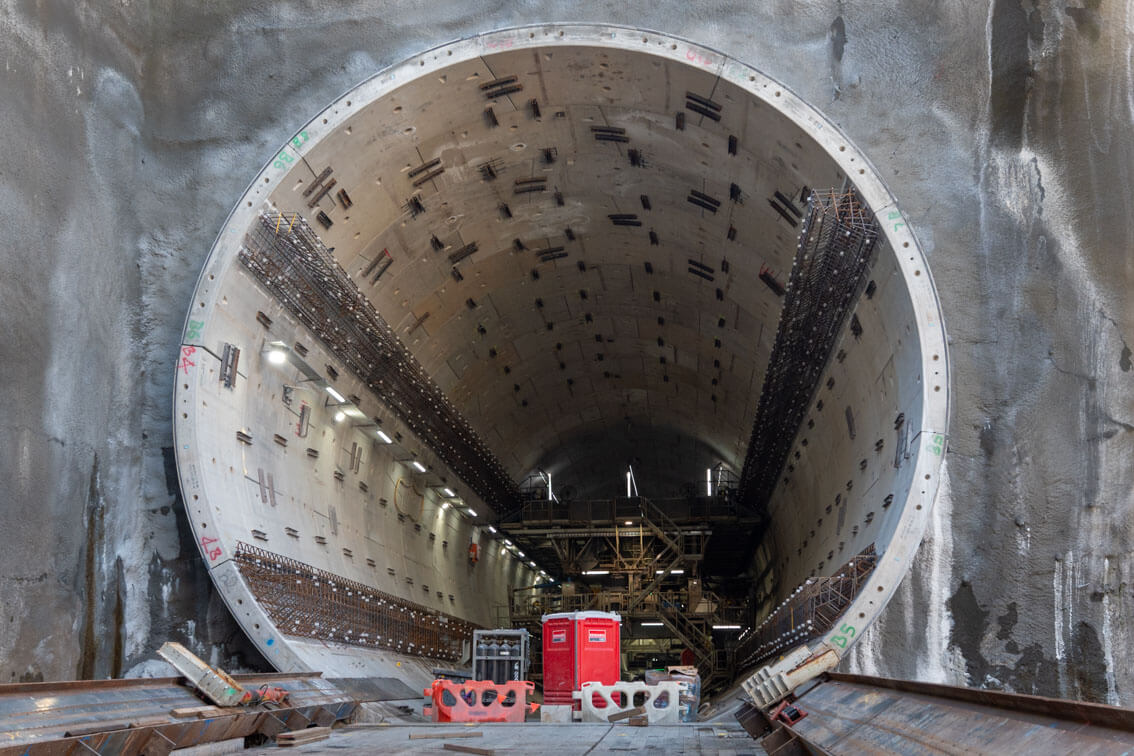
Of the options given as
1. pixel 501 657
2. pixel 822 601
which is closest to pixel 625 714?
pixel 822 601

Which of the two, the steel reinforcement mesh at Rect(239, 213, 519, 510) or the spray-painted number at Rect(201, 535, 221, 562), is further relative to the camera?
the steel reinforcement mesh at Rect(239, 213, 519, 510)

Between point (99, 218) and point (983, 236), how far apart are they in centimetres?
1009

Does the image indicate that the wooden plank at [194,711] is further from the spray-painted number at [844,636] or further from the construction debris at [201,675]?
the spray-painted number at [844,636]

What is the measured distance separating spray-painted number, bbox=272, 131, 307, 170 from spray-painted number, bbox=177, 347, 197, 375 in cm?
228

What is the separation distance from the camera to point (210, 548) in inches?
412

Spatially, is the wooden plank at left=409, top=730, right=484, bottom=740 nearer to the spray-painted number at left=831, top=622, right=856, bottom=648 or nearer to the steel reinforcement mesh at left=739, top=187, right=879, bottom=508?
the spray-painted number at left=831, top=622, right=856, bottom=648

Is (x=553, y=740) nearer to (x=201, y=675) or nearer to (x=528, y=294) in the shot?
(x=201, y=675)

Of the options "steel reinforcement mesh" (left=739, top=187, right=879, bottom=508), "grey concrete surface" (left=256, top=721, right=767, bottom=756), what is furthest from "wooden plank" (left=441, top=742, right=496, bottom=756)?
"steel reinforcement mesh" (left=739, top=187, right=879, bottom=508)

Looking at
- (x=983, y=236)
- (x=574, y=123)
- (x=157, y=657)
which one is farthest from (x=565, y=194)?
(x=157, y=657)

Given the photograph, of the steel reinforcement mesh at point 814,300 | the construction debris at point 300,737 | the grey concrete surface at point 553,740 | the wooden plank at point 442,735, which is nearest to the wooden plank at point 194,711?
the construction debris at point 300,737

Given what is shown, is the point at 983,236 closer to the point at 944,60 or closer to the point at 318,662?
the point at 944,60

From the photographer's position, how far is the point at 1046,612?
956 centimetres

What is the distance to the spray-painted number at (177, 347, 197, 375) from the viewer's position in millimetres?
10922

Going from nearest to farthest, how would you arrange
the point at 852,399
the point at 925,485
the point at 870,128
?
the point at 925,485, the point at 870,128, the point at 852,399
